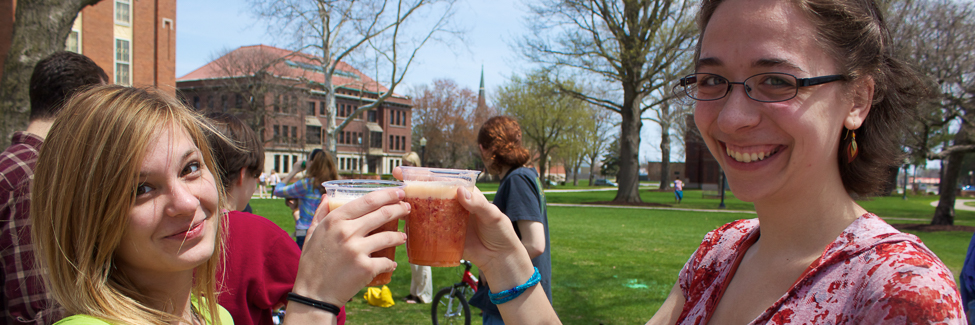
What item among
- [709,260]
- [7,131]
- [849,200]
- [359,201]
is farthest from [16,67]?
[849,200]

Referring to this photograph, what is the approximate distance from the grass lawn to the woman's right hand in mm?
5638

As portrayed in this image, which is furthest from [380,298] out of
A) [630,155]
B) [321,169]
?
[630,155]

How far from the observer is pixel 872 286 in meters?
1.25

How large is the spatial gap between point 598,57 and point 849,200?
25.3m

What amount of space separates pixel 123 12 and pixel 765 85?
118 feet

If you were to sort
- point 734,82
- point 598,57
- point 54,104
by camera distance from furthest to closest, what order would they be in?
point 598,57 → point 54,104 → point 734,82

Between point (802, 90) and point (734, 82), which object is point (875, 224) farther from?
point (734, 82)

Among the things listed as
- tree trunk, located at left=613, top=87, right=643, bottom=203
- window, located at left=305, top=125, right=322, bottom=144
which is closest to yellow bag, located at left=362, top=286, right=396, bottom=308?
tree trunk, located at left=613, top=87, right=643, bottom=203

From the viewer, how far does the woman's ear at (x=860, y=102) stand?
152 cm

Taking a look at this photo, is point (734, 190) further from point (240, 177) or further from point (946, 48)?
point (946, 48)

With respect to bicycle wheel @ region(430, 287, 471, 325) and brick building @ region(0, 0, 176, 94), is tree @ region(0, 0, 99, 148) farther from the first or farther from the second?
brick building @ region(0, 0, 176, 94)

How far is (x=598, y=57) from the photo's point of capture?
25.9m

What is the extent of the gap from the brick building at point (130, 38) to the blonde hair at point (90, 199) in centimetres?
2878

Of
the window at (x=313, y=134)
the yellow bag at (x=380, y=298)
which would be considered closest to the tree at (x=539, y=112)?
the window at (x=313, y=134)
